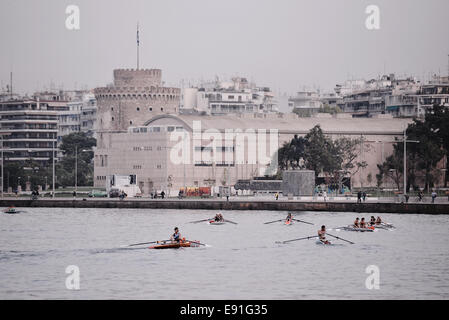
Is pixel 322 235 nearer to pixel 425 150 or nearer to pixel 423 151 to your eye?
pixel 425 150

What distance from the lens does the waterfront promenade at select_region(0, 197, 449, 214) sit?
124625 mm

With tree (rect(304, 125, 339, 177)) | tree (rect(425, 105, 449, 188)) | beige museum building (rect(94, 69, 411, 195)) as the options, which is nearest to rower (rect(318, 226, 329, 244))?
beige museum building (rect(94, 69, 411, 195))

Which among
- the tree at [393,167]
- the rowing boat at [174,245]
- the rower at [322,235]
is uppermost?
the tree at [393,167]

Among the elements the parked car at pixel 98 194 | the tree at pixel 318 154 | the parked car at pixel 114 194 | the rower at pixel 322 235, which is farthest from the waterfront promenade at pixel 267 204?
the rower at pixel 322 235

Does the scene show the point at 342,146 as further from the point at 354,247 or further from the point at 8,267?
the point at 8,267

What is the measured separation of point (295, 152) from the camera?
584 feet

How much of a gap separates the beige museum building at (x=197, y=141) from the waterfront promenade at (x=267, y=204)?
25886 mm

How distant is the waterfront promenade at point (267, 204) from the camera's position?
125 m

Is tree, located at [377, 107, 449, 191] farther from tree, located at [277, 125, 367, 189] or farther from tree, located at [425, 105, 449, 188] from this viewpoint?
tree, located at [277, 125, 367, 189]

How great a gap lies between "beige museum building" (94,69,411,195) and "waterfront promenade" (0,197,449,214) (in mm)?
25886

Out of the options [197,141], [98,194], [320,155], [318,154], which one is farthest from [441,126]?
[98,194]

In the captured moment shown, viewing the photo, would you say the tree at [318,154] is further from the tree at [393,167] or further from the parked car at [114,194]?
the parked car at [114,194]

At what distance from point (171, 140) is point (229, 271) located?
326 feet
